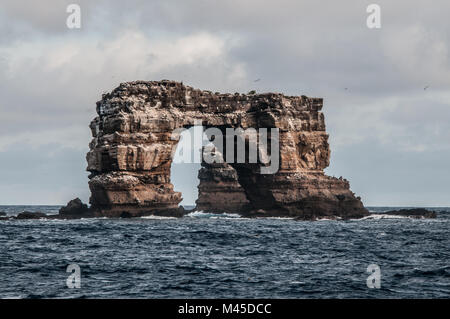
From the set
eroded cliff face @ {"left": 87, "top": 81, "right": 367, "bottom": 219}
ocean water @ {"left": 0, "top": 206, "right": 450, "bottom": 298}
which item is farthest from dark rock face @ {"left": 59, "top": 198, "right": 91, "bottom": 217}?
ocean water @ {"left": 0, "top": 206, "right": 450, "bottom": 298}

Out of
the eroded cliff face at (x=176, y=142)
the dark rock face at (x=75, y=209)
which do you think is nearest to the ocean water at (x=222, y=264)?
the eroded cliff face at (x=176, y=142)

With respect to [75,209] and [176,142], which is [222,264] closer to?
[176,142]

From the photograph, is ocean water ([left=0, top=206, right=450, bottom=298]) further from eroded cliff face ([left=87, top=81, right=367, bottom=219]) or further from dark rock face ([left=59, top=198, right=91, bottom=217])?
dark rock face ([left=59, top=198, right=91, bottom=217])

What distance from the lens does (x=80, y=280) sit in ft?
109

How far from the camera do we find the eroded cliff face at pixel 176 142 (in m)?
89.4

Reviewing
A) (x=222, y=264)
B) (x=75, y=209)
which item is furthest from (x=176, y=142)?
(x=222, y=264)

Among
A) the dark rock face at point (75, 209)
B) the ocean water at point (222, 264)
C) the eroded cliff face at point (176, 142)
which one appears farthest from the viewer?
the dark rock face at point (75, 209)

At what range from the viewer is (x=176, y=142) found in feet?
312

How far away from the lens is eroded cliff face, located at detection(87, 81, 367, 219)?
89.4m

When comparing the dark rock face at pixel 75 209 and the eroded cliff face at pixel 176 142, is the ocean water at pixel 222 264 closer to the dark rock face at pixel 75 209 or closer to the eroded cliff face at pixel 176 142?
the eroded cliff face at pixel 176 142

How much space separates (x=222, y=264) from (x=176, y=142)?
2214 inches

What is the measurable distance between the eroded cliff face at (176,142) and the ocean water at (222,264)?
26.6 meters

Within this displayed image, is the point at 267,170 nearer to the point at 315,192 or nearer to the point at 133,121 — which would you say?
the point at 315,192

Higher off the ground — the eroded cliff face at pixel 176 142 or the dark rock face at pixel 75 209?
the eroded cliff face at pixel 176 142
